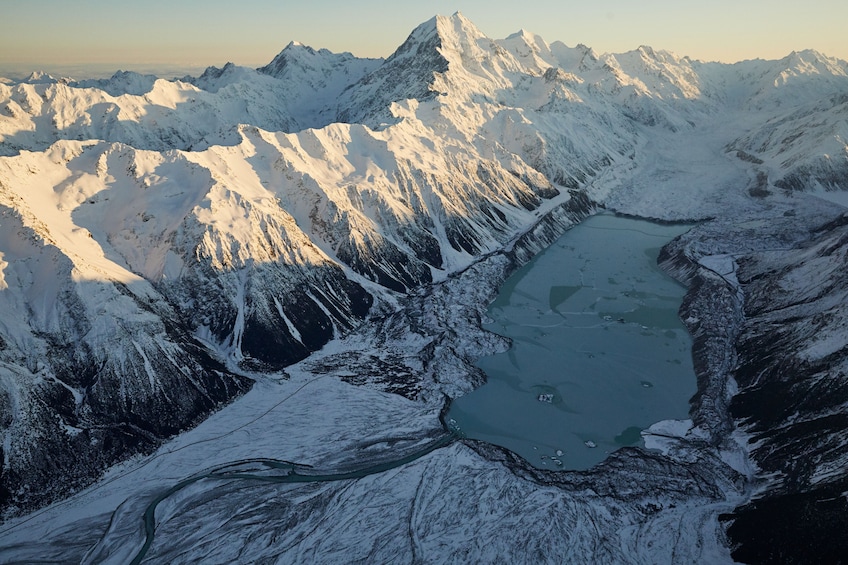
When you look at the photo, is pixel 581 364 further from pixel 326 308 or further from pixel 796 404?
pixel 326 308

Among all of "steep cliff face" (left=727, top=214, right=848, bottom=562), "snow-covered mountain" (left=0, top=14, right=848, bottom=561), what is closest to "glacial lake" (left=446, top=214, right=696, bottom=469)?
"snow-covered mountain" (left=0, top=14, right=848, bottom=561)

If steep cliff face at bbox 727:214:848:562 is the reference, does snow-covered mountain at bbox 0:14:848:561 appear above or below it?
above

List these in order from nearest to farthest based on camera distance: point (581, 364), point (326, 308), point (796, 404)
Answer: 1. point (796, 404)
2. point (581, 364)
3. point (326, 308)

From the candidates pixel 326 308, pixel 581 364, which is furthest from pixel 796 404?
pixel 326 308

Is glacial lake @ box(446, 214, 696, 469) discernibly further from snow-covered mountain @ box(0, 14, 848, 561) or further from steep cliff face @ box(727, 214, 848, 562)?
steep cliff face @ box(727, 214, 848, 562)

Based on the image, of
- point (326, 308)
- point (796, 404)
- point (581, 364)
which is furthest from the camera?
point (326, 308)

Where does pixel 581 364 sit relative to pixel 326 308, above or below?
below

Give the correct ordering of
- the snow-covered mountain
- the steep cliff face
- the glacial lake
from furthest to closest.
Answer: the glacial lake → the snow-covered mountain → the steep cliff face

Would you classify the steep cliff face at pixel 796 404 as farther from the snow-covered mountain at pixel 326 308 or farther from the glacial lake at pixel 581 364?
the glacial lake at pixel 581 364

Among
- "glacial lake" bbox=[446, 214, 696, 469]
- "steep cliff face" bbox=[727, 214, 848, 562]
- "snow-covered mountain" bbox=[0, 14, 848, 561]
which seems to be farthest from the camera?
"glacial lake" bbox=[446, 214, 696, 469]
